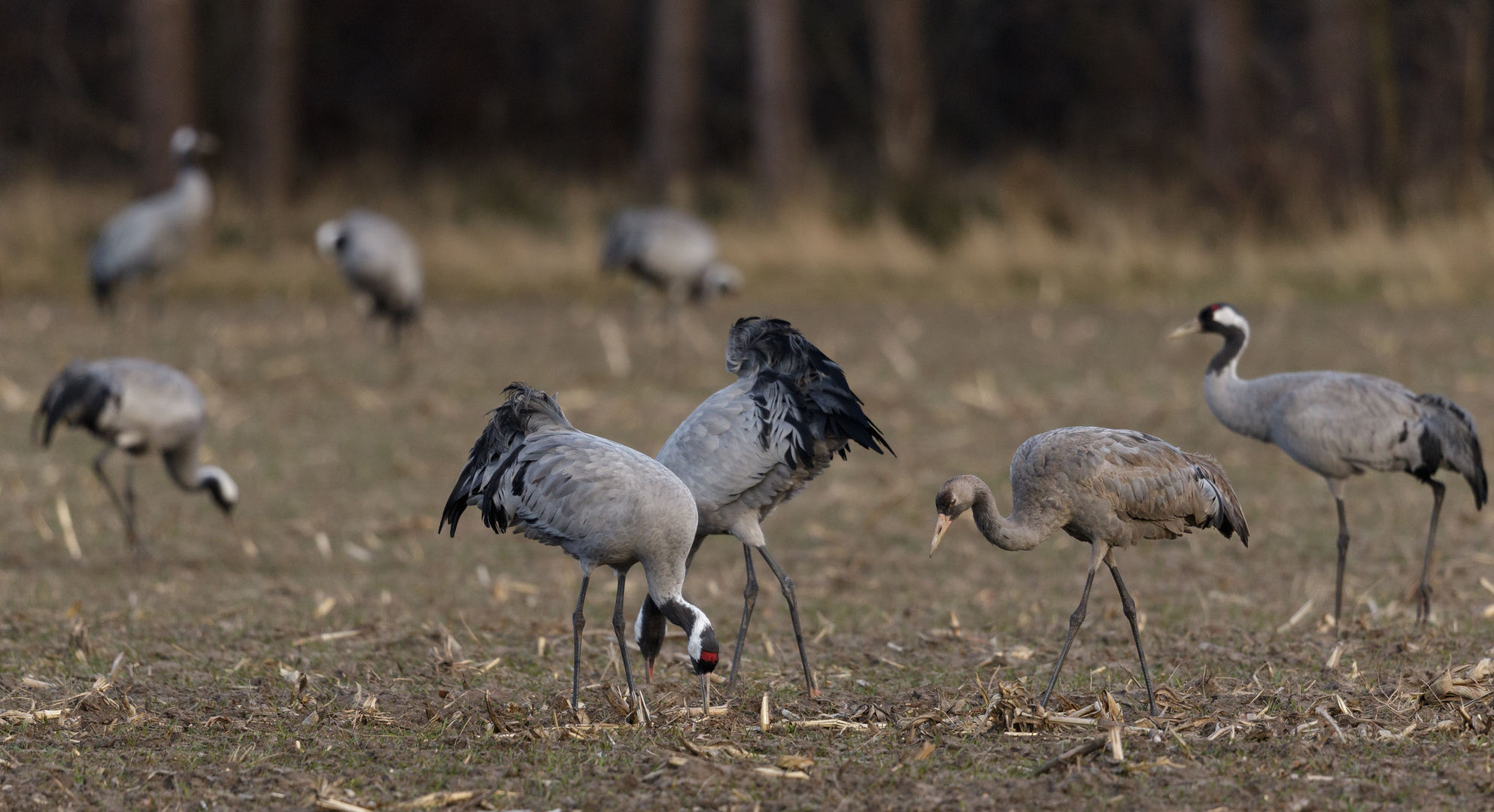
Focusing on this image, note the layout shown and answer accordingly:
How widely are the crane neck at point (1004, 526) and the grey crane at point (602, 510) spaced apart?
78cm

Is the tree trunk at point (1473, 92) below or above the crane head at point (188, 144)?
above

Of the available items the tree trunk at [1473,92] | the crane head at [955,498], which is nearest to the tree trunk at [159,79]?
the tree trunk at [1473,92]

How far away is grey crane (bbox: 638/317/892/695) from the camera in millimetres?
4773

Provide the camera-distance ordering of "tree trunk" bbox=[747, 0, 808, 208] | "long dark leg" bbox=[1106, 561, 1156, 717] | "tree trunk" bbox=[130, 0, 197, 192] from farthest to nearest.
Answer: "tree trunk" bbox=[747, 0, 808, 208]
"tree trunk" bbox=[130, 0, 197, 192]
"long dark leg" bbox=[1106, 561, 1156, 717]

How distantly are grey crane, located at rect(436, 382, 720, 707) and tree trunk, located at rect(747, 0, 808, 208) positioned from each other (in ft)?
43.3

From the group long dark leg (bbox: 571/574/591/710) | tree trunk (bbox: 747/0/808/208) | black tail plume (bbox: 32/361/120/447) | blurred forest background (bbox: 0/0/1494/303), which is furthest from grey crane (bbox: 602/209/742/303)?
long dark leg (bbox: 571/574/591/710)

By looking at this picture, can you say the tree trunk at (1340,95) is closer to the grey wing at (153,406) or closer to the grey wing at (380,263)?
the grey wing at (380,263)

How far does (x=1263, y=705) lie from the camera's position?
14.1 feet

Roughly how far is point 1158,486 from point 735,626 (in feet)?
5.76

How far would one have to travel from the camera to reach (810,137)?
1024 inches

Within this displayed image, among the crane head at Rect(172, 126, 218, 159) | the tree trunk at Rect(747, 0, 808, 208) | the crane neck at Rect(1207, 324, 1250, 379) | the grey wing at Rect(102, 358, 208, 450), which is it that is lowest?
the grey wing at Rect(102, 358, 208, 450)

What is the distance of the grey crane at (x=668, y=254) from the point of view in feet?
40.0

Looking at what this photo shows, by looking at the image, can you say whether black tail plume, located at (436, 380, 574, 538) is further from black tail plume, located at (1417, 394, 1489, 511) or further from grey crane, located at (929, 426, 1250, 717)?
black tail plume, located at (1417, 394, 1489, 511)

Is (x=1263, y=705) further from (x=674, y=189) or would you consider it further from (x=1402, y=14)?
(x=1402, y=14)
